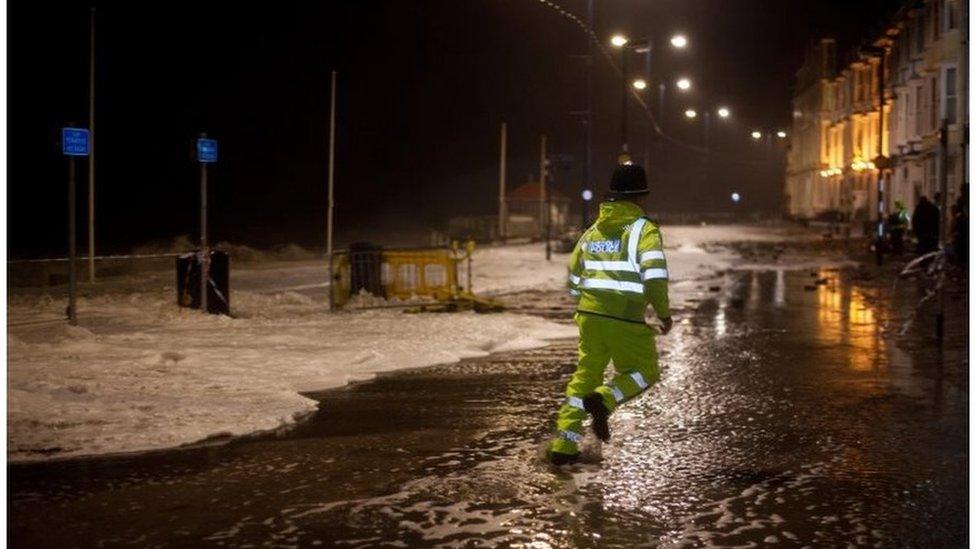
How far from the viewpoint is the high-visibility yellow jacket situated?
7.32 meters

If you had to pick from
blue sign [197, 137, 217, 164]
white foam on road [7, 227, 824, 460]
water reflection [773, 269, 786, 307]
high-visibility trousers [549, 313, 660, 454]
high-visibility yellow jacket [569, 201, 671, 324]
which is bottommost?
white foam on road [7, 227, 824, 460]

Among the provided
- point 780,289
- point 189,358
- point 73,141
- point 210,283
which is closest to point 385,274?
point 210,283

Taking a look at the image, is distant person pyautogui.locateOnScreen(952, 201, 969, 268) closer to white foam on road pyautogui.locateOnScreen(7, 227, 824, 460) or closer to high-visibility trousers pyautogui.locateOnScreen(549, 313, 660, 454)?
white foam on road pyautogui.locateOnScreen(7, 227, 824, 460)

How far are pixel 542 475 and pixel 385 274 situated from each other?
12.5 meters

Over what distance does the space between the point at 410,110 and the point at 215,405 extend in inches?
3117

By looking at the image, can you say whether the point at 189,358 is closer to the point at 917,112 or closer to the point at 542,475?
the point at 542,475

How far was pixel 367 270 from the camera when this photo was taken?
19.0 metres

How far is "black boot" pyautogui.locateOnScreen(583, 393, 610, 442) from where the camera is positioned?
7305 mm

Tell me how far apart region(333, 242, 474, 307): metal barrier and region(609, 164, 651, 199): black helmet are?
435 inches

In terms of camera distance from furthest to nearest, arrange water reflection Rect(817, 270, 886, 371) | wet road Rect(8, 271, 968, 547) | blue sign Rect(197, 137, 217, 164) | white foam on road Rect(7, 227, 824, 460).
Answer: blue sign Rect(197, 137, 217, 164) < water reflection Rect(817, 270, 886, 371) < white foam on road Rect(7, 227, 824, 460) < wet road Rect(8, 271, 968, 547)

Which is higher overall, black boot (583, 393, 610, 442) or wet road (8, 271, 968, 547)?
black boot (583, 393, 610, 442)

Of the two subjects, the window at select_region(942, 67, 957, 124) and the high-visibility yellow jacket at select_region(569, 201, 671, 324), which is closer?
the high-visibility yellow jacket at select_region(569, 201, 671, 324)

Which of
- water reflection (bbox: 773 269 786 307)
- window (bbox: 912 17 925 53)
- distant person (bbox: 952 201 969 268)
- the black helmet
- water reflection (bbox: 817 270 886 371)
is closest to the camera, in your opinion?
the black helmet

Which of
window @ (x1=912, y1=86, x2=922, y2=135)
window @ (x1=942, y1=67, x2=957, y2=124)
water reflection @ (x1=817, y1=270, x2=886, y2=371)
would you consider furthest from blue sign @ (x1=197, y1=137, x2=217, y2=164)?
window @ (x1=912, y1=86, x2=922, y2=135)
